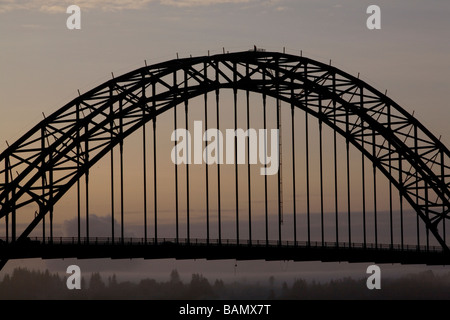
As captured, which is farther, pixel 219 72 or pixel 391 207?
pixel 391 207

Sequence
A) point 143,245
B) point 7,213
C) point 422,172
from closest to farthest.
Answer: point 7,213 → point 143,245 → point 422,172

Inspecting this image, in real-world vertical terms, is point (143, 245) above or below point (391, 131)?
below

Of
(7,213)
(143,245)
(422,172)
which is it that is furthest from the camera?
(422,172)

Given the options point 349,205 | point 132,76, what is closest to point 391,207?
point 349,205

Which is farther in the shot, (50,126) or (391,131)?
(391,131)
